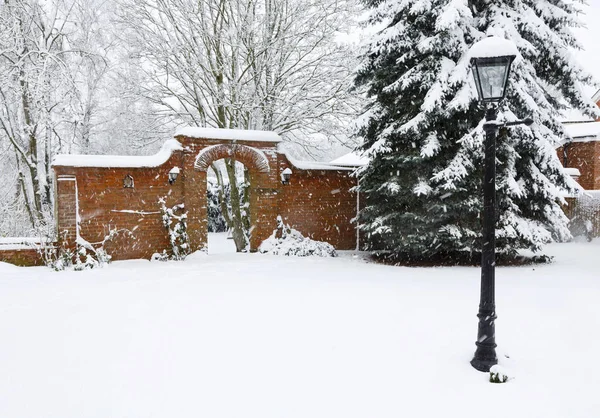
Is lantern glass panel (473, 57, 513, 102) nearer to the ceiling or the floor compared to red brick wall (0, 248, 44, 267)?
nearer to the ceiling

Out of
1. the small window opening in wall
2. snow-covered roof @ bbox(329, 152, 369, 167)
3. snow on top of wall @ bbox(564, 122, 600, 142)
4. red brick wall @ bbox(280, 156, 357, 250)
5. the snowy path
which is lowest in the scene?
the snowy path

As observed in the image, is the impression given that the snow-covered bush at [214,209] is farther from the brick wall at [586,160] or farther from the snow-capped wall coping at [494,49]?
the snow-capped wall coping at [494,49]

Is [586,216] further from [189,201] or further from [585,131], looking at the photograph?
[189,201]

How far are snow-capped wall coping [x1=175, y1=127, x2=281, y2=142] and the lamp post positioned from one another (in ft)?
24.6

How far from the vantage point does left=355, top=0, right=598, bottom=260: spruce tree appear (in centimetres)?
848

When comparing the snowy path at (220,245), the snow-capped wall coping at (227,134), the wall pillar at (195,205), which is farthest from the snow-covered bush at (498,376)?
the snowy path at (220,245)

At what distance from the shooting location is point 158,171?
33.7ft

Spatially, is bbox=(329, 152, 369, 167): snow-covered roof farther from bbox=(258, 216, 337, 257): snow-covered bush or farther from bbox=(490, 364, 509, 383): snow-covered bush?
bbox=(490, 364, 509, 383): snow-covered bush

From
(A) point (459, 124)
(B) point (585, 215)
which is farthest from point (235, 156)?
(B) point (585, 215)

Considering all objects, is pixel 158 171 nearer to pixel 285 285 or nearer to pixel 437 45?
pixel 285 285

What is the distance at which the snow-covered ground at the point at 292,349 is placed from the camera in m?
3.30

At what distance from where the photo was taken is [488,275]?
395cm

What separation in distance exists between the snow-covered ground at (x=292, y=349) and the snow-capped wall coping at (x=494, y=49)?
108 inches

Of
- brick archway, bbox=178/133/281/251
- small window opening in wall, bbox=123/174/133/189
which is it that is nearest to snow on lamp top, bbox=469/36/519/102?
brick archway, bbox=178/133/281/251
